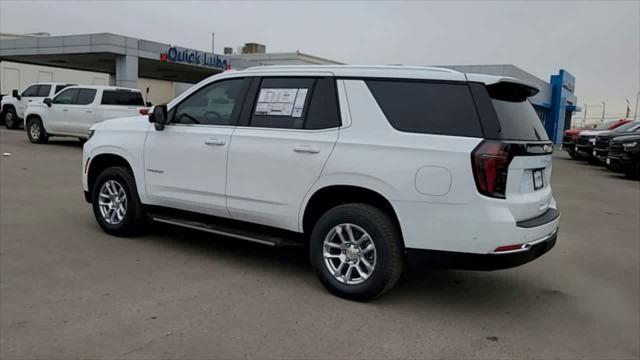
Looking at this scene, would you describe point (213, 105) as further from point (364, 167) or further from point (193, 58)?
point (193, 58)

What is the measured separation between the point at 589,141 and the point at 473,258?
18.9 metres

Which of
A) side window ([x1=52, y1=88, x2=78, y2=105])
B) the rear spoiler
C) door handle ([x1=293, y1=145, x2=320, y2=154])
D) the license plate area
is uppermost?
side window ([x1=52, y1=88, x2=78, y2=105])

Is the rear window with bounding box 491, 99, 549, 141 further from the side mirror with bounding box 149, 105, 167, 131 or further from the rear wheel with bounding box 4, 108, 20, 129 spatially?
the rear wheel with bounding box 4, 108, 20, 129

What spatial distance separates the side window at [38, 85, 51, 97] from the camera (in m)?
20.7

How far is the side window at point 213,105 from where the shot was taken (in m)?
5.38

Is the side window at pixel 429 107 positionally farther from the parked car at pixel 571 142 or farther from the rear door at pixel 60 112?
the parked car at pixel 571 142

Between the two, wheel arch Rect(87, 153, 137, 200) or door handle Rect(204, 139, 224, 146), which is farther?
wheel arch Rect(87, 153, 137, 200)

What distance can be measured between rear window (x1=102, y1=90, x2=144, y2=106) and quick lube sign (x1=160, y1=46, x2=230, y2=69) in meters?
10.2

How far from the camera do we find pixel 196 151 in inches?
214

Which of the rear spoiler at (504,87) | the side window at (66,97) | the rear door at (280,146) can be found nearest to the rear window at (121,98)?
the side window at (66,97)

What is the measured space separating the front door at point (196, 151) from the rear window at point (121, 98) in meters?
11.7

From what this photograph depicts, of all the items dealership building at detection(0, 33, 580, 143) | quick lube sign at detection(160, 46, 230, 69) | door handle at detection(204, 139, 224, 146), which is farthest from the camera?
quick lube sign at detection(160, 46, 230, 69)

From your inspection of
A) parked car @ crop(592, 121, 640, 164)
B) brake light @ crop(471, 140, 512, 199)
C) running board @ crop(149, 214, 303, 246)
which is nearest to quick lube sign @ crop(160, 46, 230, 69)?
parked car @ crop(592, 121, 640, 164)

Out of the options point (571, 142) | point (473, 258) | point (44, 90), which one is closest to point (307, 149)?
point (473, 258)
